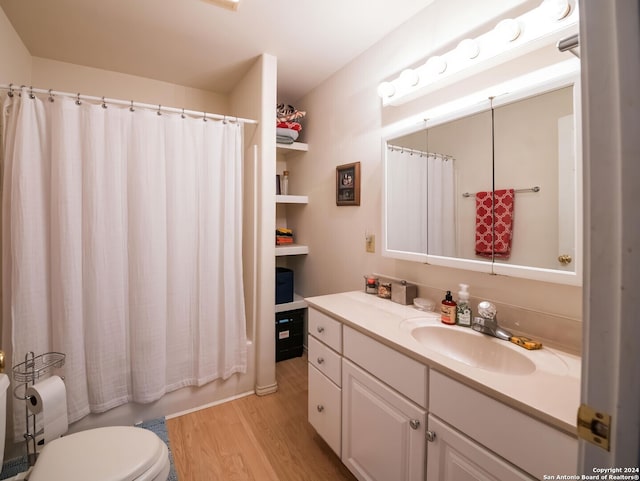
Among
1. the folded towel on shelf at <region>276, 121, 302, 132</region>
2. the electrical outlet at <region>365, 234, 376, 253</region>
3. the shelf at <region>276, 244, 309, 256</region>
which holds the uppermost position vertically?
the folded towel on shelf at <region>276, 121, 302, 132</region>

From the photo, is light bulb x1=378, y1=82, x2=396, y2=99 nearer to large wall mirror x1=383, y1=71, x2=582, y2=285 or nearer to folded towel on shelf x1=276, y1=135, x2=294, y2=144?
large wall mirror x1=383, y1=71, x2=582, y2=285

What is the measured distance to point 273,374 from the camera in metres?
2.23

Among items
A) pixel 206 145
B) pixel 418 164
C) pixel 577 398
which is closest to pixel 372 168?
pixel 418 164

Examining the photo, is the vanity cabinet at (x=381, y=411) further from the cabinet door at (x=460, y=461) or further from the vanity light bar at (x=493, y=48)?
the vanity light bar at (x=493, y=48)

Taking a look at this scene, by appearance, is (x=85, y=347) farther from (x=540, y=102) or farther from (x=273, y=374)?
(x=540, y=102)

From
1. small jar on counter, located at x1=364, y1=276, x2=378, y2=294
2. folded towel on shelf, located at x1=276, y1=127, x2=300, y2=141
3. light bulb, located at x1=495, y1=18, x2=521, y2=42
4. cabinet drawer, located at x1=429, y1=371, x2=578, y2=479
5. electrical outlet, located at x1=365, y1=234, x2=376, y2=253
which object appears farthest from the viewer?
folded towel on shelf, located at x1=276, y1=127, x2=300, y2=141

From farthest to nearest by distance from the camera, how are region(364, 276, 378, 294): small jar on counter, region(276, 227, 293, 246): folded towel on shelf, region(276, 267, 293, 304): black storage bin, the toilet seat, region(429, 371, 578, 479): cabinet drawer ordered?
region(276, 227, 293, 246): folded towel on shelf
region(276, 267, 293, 304): black storage bin
region(364, 276, 378, 294): small jar on counter
the toilet seat
region(429, 371, 578, 479): cabinet drawer

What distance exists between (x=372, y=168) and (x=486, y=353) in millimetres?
1229

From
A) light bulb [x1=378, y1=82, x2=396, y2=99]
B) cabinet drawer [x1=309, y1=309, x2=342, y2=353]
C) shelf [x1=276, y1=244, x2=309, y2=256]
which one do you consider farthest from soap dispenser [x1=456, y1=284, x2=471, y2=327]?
shelf [x1=276, y1=244, x2=309, y2=256]

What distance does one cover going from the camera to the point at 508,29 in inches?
46.2

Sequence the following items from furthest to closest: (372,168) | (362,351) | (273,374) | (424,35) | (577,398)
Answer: (273,374) < (372,168) < (424,35) < (362,351) < (577,398)

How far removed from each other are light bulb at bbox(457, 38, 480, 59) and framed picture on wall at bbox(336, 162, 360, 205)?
864 mm

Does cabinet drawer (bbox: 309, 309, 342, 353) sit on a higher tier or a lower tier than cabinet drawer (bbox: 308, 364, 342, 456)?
higher

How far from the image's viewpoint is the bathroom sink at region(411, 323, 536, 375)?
3.53ft
